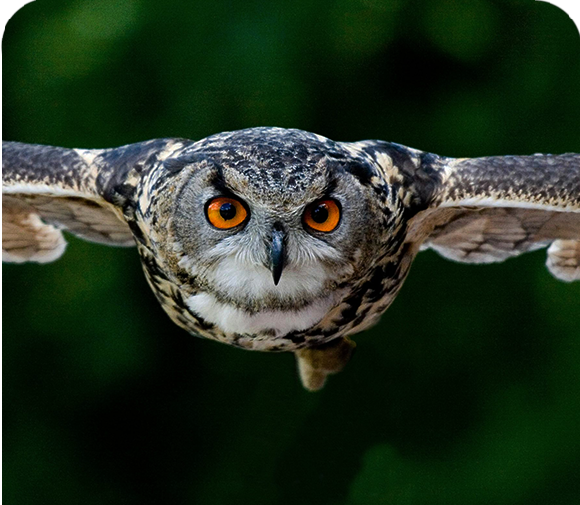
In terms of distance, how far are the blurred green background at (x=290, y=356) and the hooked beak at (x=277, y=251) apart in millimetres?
821

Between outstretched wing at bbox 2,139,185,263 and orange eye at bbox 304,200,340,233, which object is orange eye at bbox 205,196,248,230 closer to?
orange eye at bbox 304,200,340,233

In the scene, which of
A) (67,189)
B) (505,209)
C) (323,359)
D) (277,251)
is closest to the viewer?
(277,251)

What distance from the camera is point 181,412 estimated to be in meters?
2.67

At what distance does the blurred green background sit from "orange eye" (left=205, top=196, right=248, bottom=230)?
0.74 metres

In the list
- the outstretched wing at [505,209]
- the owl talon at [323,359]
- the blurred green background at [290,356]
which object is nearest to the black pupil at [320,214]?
the outstretched wing at [505,209]

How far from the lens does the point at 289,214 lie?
1.27 m

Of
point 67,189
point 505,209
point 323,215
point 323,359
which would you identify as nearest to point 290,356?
point 323,359

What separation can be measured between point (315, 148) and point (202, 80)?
2.99 feet

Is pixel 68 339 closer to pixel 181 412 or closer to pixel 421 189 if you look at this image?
pixel 181 412

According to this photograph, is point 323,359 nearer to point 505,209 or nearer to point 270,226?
point 505,209

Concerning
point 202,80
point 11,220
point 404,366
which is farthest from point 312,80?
point 404,366

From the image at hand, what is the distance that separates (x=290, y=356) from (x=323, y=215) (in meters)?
1.35

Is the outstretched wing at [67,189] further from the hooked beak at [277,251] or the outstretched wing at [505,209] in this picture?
the outstretched wing at [505,209]

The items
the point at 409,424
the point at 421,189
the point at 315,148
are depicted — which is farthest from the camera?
the point at 409,424
